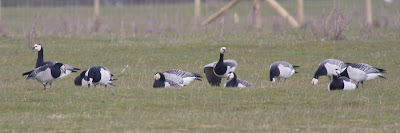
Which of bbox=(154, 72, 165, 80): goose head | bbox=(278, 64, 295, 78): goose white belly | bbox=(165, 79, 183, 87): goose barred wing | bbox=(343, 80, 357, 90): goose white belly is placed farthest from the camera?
bbox=(278, 64, 295, 78): goose white belly

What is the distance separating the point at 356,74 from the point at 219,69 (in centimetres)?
361

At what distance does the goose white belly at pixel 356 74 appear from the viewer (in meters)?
16.6

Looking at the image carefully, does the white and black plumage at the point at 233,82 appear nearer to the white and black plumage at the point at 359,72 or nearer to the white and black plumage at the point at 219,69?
the white and black plumage at the point at 219,69

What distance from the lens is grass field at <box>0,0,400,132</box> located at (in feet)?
37.7

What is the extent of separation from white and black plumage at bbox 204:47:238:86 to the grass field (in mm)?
788

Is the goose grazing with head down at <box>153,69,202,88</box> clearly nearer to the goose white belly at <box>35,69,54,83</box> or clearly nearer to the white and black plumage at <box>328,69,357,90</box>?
the goose white belly at <box>35,69,54,83</box>

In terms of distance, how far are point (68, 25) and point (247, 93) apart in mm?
19380

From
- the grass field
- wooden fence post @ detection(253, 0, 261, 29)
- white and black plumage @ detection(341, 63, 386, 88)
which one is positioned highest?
wooden fence post @ detection(253, 0, 261, 29)

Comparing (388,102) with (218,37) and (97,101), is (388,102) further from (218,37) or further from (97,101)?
(218,37)

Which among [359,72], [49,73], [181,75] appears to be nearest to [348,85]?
[359,72]

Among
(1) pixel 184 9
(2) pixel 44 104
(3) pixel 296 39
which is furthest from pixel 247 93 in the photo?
(1) pixel 184 9

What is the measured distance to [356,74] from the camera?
16656 millimetres

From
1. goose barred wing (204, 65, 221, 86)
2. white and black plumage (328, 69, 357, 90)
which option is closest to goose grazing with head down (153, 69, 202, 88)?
goose barred wing (204, 65, 221, 86)

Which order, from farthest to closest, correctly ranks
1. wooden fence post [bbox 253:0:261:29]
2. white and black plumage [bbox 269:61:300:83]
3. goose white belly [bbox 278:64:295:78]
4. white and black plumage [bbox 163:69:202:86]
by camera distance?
wooden fence post [bbox 253:0:261:29]
goose white belly [bbox 278:64:295:78]
white and black plumage [bbox 269:61:300:83]
white and black plumage [bbox 163:69:202:86]
